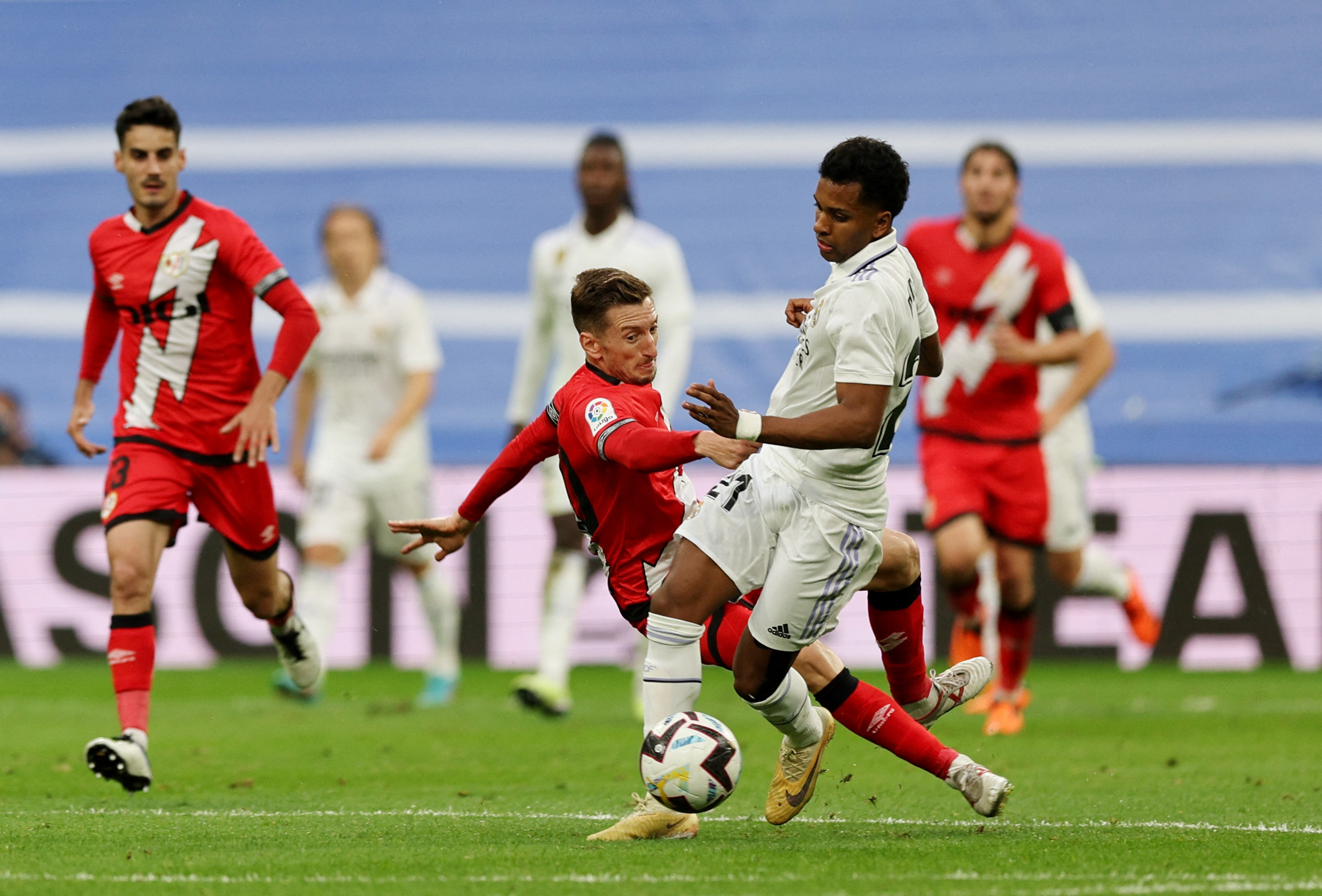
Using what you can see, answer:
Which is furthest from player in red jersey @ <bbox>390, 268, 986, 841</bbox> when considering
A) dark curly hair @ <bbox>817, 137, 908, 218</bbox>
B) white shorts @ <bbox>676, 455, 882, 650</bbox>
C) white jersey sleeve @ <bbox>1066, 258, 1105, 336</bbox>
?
white jersey sleeve @ <bbox>1066, 258, 1105, 336</bbox>

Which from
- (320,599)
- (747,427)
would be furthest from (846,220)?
(320,599)

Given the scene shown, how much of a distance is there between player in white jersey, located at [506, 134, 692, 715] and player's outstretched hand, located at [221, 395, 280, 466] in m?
2.78

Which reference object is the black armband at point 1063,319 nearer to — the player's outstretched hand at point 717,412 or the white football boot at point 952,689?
the white football boot at point 952,689

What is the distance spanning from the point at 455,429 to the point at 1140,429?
5059mm

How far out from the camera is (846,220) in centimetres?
516

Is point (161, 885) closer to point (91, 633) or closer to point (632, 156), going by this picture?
point (91, 633)

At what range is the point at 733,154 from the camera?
47.4 feet

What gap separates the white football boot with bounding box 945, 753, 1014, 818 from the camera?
202 inches


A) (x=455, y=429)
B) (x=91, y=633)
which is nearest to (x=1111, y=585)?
(x=455, y=429)

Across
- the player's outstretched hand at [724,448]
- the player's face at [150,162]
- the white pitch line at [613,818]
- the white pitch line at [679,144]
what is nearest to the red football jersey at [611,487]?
Answer: the player's outstretched hand at [724,448]

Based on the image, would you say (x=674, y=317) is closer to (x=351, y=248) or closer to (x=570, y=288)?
(x=570, y=288)

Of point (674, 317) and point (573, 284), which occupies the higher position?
point (573, 284)

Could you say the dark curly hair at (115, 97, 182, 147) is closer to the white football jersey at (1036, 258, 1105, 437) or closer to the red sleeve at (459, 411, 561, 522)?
the red sleeve at (459, 411, 561, 522)

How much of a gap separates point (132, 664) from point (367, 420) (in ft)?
14.7
